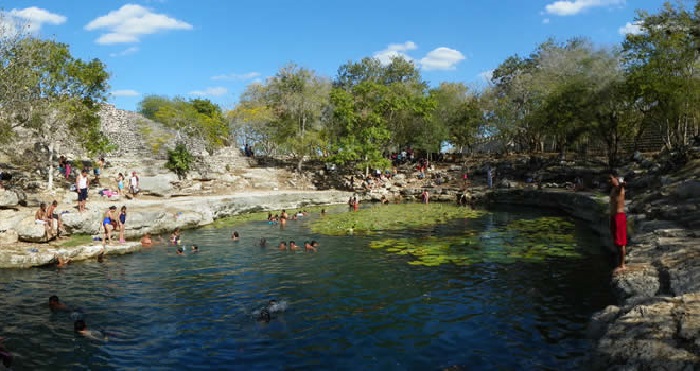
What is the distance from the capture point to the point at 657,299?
7.30 meters

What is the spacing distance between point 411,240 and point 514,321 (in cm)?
999

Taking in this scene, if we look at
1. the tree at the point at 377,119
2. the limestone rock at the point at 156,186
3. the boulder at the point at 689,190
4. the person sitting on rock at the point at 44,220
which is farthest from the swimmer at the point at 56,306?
the tree at the point at 377,119

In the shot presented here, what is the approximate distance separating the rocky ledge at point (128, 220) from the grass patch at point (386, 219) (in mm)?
6398

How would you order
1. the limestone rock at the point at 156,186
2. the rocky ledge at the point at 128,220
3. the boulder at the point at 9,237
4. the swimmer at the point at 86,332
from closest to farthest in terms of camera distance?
1. the swimmer at the point at 86,332
2. the rocky ledge at the point at 128,220
3. the boulder at the point at 9,237
4. the limestone rock at the point at 156,186

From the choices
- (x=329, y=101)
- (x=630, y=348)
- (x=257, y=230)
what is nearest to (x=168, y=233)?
(x=257, y=230)

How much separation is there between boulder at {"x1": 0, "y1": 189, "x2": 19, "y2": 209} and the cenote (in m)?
7.38

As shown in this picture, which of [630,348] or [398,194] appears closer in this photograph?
[630,348]

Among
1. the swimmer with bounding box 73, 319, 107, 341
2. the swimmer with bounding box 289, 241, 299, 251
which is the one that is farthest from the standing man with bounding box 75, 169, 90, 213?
the swimmer with bounding box 73, 319, 107, 341

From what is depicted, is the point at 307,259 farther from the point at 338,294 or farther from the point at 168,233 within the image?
the point at 168,233

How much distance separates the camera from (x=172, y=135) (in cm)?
4575

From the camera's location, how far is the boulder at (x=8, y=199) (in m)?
20.4

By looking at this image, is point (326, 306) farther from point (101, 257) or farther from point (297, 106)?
point (297, 106)

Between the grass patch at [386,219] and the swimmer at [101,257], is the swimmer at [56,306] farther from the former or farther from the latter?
the grass patch at [386,219]

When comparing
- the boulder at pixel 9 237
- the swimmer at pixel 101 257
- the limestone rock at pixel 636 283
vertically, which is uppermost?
the boulder at pixel 9 237
